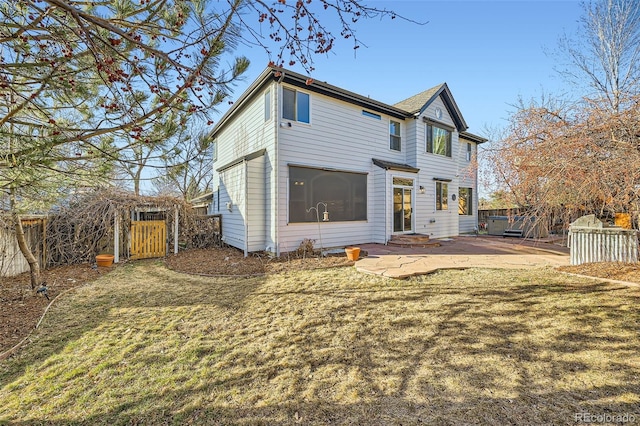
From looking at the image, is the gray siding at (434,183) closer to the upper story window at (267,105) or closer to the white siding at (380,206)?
the white siding at (380,206)

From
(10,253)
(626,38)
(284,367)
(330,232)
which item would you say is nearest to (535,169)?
(284,367)

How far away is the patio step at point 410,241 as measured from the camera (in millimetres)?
9961

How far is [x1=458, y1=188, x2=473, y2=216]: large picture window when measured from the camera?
15867mm

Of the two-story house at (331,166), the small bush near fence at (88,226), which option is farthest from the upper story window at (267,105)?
the small bush near fence at (88,226)

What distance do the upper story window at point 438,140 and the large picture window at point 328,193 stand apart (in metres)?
4.29

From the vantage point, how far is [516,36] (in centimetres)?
840

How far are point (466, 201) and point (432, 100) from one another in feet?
23.0

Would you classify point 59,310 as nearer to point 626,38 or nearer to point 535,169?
point 535,169

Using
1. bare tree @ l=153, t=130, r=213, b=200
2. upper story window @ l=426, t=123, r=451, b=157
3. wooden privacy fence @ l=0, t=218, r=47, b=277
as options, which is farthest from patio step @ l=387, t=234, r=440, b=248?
wooden privacy fence @ l=0, t=218, r=47, b=277

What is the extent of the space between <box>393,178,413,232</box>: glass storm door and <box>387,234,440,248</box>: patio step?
59cm

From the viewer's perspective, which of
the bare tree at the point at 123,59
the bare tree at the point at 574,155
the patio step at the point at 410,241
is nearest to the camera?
the bare tree at the point at 123,59

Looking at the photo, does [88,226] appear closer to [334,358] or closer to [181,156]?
[181,156]

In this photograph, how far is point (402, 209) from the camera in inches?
437

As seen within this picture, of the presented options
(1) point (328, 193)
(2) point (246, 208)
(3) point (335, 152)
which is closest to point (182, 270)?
(2) point (246, 208)
